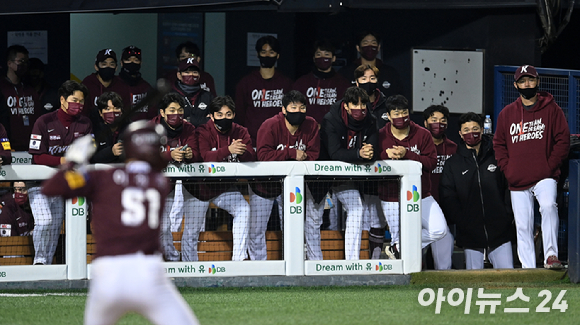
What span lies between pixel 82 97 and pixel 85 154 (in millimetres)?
3998

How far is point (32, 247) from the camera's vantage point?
7477 millimetres

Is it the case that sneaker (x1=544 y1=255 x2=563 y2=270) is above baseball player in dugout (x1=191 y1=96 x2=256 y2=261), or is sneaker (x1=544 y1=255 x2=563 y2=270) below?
below

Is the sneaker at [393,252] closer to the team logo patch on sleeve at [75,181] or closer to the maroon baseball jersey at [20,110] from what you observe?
the maroon baseball jersey at [20,110]

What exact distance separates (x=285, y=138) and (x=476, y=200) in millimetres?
1994

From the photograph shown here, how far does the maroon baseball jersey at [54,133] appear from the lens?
7754 millimetres

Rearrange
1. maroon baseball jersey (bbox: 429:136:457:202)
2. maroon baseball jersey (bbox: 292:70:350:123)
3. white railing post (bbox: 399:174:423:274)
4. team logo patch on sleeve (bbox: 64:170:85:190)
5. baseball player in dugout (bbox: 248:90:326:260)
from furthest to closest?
maroon baseball jersey (bbox: 292:70:350:123), maroon baseball jersey (bbox: 429:136:457:202), white railing post (bbox: 399:174:423:274), baseball player in dugout (bbox: 248:90:326:260), team logo patch on sleeve (bbox: 64:170:85:190)

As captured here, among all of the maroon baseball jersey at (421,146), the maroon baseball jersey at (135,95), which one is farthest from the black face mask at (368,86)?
the maroon baseball jersey at (135,95)

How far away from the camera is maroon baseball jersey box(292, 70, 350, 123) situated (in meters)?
9.40

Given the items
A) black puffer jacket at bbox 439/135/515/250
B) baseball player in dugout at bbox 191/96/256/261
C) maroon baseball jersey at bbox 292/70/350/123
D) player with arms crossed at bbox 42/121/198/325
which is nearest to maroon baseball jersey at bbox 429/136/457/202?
black puffer jacket at bbox 439/135/515/250

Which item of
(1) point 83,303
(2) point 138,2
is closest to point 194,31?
(2) point 138,2

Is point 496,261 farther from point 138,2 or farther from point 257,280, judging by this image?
point 138,2

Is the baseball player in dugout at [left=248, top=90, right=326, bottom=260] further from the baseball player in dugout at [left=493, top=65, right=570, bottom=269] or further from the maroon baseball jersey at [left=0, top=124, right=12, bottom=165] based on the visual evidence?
the maroon baseball jersey at [left=0, top=124, right=12, bottom=165]

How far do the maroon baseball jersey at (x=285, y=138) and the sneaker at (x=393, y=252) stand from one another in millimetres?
1094

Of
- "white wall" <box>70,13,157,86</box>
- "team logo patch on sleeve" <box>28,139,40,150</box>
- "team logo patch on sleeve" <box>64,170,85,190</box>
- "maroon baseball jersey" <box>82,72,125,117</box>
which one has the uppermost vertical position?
"white wall" <box>70,13,157,86</box>
